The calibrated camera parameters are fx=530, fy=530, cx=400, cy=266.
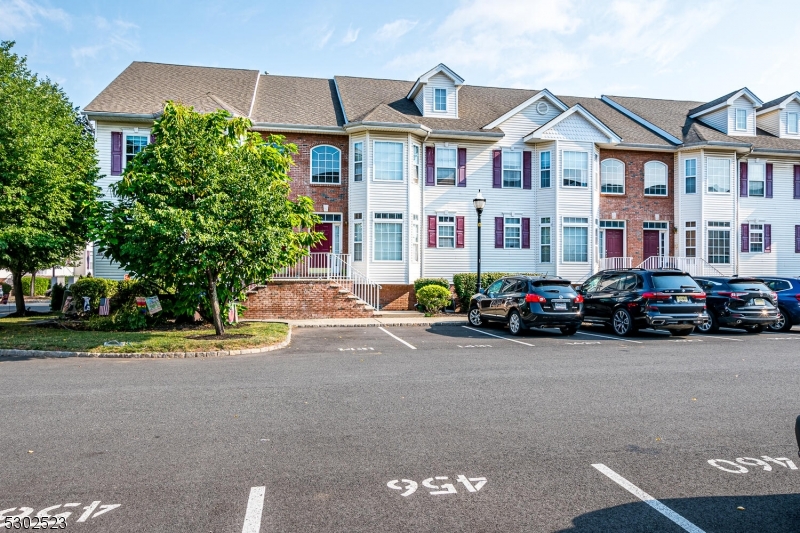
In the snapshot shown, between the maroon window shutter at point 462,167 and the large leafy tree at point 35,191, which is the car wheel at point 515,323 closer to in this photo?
the maroon window shutter at point 462,167

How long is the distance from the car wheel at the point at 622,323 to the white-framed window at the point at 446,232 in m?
10.4

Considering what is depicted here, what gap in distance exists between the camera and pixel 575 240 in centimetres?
2503

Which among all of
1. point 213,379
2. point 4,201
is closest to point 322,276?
point 4,201

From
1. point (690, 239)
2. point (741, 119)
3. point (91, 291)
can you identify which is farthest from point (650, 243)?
point (91, 291)

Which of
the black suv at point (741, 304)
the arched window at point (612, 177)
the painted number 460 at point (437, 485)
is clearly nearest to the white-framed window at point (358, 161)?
the arched window at point (612, 177)

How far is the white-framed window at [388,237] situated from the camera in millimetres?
23062

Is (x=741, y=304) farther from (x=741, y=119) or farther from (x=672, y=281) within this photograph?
(x=741, y=119)

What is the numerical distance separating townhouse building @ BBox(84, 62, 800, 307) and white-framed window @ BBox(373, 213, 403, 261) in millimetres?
62

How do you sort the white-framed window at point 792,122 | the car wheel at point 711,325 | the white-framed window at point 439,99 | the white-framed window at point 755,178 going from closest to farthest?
the car wheel at point 711,325 < the white-framed window at point 439,99 < the white-framed window at point 755,178 < the white-framed window at point 792,122

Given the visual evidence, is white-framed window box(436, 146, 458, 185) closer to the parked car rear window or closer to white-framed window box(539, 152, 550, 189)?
white-framed window box(539, 152, 550, 189)

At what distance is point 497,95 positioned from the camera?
2834cm

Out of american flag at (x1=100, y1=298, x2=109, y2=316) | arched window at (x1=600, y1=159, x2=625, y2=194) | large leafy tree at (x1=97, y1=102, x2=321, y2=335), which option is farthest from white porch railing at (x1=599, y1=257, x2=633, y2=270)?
american flag at (x1=100, y1=298, x2=109, y2=316)

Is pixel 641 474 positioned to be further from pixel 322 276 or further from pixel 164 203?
pixel 322 276

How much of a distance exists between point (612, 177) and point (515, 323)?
47.7ft
